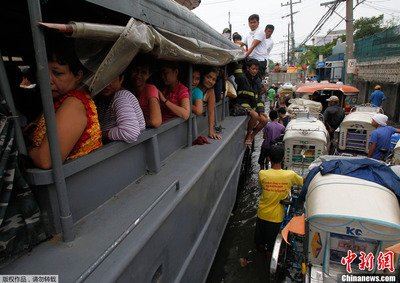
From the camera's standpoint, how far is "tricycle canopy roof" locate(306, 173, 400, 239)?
8.84 ft

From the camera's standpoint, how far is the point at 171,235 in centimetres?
240

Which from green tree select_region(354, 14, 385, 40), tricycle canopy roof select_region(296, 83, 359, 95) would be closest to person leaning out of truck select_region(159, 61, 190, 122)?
Answer: tricycle canopy roof select_region(296, 83, 359, 95)

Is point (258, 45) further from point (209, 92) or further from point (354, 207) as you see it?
point (354, 207)

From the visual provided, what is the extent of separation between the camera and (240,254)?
4.92 m

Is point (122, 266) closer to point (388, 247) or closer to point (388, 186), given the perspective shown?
point (388, 247)

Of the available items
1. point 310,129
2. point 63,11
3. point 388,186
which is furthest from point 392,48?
point 63,11

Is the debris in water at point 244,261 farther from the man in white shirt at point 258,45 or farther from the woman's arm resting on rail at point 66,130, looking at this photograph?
the man in white shirt at point 258,45

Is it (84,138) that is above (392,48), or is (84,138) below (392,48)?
below

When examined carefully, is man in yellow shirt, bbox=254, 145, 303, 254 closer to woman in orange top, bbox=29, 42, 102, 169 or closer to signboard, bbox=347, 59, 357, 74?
woman in orange top, bbox=29, 42, 102, 169

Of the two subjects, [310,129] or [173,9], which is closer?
[173,9]

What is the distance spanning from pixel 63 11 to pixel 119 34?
37.3 inches

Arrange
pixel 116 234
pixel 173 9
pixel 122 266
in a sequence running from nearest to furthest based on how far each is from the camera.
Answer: pixel 122 266, pixel 116 234, pixel 173 9

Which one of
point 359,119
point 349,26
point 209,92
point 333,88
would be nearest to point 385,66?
point 349,26

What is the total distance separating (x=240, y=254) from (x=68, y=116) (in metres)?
3.88
